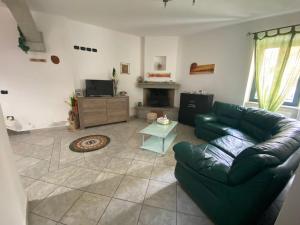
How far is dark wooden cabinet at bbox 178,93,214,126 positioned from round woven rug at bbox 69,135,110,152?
231cm

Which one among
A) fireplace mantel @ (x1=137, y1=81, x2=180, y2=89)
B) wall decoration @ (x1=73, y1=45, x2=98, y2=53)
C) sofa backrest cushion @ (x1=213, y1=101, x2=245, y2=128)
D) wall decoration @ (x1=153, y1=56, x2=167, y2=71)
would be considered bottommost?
sofa backrest cushion @ (x1=213, y1=101, x2=245, y2=128)

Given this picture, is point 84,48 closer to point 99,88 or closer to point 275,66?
point 99,88

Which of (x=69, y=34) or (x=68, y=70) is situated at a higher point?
(x=69, y=34)

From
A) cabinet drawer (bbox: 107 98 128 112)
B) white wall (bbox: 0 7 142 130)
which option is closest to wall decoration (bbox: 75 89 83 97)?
white wall (bbox: 0 7 142 130)

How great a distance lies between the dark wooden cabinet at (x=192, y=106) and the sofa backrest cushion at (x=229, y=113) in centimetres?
34

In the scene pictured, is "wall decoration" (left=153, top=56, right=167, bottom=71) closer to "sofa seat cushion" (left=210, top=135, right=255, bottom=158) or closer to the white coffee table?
the white coffee table

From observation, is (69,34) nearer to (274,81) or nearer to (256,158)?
(256,158)

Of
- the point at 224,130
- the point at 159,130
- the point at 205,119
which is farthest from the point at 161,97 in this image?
the point at 224,130

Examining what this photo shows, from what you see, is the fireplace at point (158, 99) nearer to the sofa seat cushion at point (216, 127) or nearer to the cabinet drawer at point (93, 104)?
the cabinet drawer at point (93, 104)

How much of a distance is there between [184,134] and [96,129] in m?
2.31

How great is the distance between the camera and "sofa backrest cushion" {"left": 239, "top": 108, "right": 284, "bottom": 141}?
7.81ft

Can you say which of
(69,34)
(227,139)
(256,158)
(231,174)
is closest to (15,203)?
(231,174)

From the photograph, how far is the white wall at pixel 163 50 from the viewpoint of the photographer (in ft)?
15.0

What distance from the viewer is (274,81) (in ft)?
9.59
